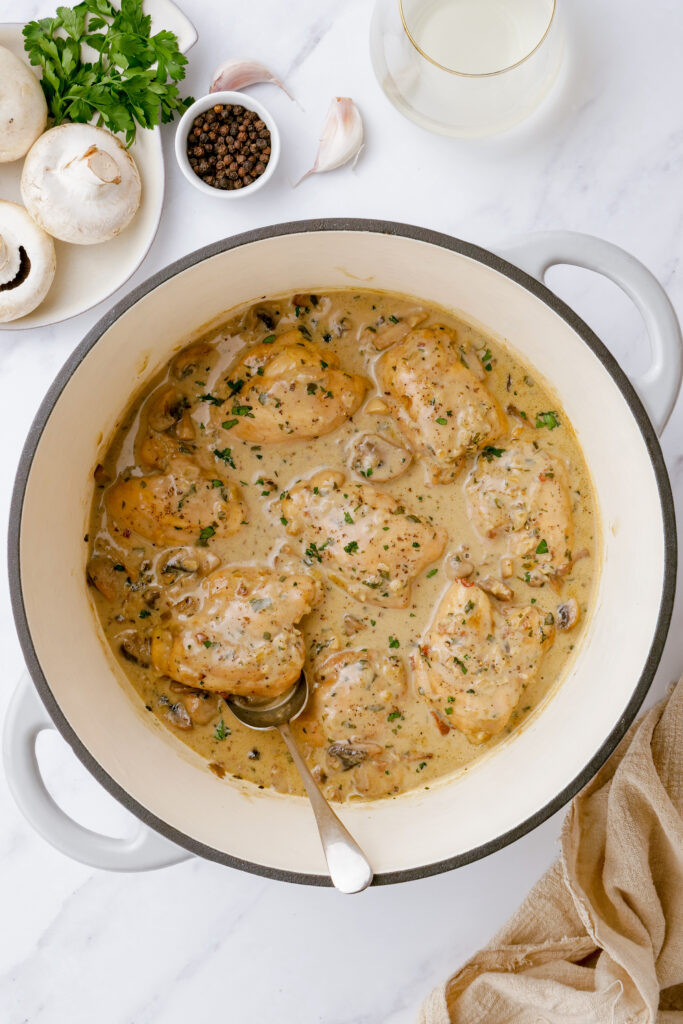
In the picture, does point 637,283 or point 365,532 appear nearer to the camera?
point 637,283

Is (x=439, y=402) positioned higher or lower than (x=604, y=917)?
higher

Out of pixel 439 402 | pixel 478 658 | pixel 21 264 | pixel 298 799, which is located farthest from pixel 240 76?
pixel 298 799

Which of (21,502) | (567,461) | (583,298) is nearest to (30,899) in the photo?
(21,502)

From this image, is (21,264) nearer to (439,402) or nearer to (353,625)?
(439,402)

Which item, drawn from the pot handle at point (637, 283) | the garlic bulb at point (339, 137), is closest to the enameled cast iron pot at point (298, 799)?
the pot handle at point (637, 283)

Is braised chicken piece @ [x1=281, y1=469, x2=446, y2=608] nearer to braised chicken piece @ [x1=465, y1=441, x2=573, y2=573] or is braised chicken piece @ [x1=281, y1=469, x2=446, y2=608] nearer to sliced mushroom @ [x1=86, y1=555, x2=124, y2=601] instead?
braised chicken piece @ [x1=465, y1=441, x2=573, y2=573]
